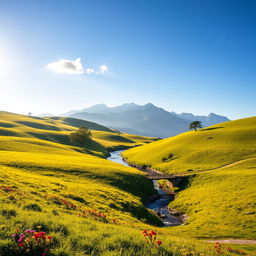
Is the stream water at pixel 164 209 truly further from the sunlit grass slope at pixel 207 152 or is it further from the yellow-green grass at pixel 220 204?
the sunlit grass slope at pixel 207 152

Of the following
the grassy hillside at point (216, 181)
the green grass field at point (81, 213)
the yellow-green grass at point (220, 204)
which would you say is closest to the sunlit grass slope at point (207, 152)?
the grassy hillside at point (216, 181)

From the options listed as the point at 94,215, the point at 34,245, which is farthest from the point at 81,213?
the point at 34,245

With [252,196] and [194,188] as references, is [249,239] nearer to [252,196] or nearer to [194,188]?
[252,196]

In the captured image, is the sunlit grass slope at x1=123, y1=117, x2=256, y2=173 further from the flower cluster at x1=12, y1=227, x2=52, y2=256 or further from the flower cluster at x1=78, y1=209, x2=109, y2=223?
the flower cluster at x1=12, y1=227, x2=52, y2=256

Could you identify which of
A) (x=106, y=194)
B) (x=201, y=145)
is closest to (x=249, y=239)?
(x=106, y=194)

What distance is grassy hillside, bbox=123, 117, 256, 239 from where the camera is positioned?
30.7 meters

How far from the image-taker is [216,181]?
51812 mm

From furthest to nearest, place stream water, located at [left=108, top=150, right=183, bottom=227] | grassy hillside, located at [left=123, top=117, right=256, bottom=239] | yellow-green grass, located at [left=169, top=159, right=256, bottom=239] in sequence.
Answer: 1. stream water, located at [left=108, top=150, right=183, bottom=227]
2. grassy hillside, located at [left=123, top=117, right=256, bottom=239]
3. yellow-green grass, located at [left=169, top=159, right=256, bottom=239]

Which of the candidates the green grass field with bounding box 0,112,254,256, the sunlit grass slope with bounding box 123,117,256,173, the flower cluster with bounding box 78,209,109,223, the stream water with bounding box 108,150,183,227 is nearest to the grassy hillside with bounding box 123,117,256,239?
the sunlit grass slope with bounding box 123,117,256,173

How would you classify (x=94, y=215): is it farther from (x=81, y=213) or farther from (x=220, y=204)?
(x=220, y=204)

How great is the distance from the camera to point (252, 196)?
38594mm

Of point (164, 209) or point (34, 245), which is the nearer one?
point (34, 245)

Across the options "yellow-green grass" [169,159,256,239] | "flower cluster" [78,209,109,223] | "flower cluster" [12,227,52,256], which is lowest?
"yellow-green grass" [169,159,256,239]

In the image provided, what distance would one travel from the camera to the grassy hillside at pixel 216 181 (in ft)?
101
